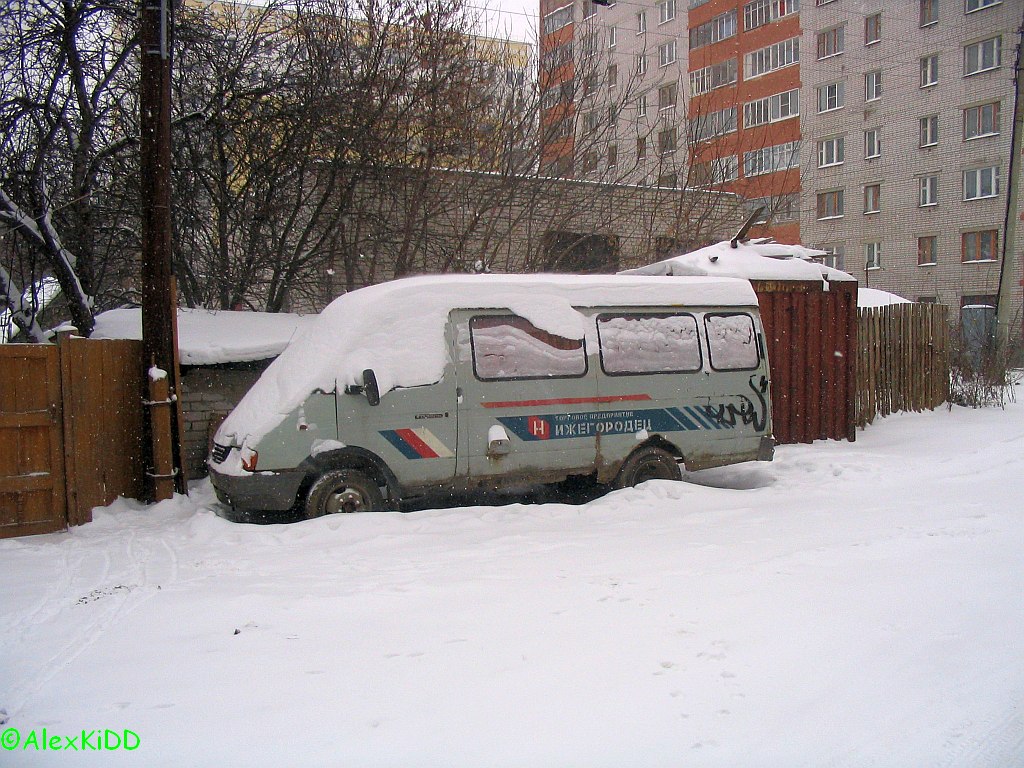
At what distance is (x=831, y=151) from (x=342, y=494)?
1409 inches

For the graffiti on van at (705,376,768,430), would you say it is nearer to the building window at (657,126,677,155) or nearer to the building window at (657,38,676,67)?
the building window at (657,126,677,155)

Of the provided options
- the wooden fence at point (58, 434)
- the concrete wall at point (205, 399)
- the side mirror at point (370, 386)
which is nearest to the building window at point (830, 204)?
the concrete wall at point (205, 399)

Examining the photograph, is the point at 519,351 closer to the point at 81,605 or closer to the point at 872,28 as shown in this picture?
the point at 81,605

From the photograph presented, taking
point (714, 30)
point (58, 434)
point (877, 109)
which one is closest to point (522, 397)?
point (58, 434)

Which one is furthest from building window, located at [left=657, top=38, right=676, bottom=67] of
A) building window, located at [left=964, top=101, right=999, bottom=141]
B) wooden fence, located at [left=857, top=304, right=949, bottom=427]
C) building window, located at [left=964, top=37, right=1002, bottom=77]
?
wooden fence, located at [left=857, top=304, right=949, bottom=427]

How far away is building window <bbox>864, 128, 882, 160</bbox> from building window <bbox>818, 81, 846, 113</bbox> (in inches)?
78.3

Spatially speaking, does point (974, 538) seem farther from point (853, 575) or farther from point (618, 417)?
point (618, 417)

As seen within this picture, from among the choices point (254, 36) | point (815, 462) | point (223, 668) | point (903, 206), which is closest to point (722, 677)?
point (223, 668)

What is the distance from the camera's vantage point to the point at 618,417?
7805 mm

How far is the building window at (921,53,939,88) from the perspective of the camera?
1282 inches

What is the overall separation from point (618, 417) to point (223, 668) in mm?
4888

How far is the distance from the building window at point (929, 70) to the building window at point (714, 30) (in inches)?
349

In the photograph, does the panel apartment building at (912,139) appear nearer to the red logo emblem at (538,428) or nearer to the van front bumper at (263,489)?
the red logo emblem at (538,428)

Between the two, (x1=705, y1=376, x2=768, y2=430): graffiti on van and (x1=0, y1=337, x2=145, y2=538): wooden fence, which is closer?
(x1=0, y1=337, x2=145, y2=538): wooden fence
